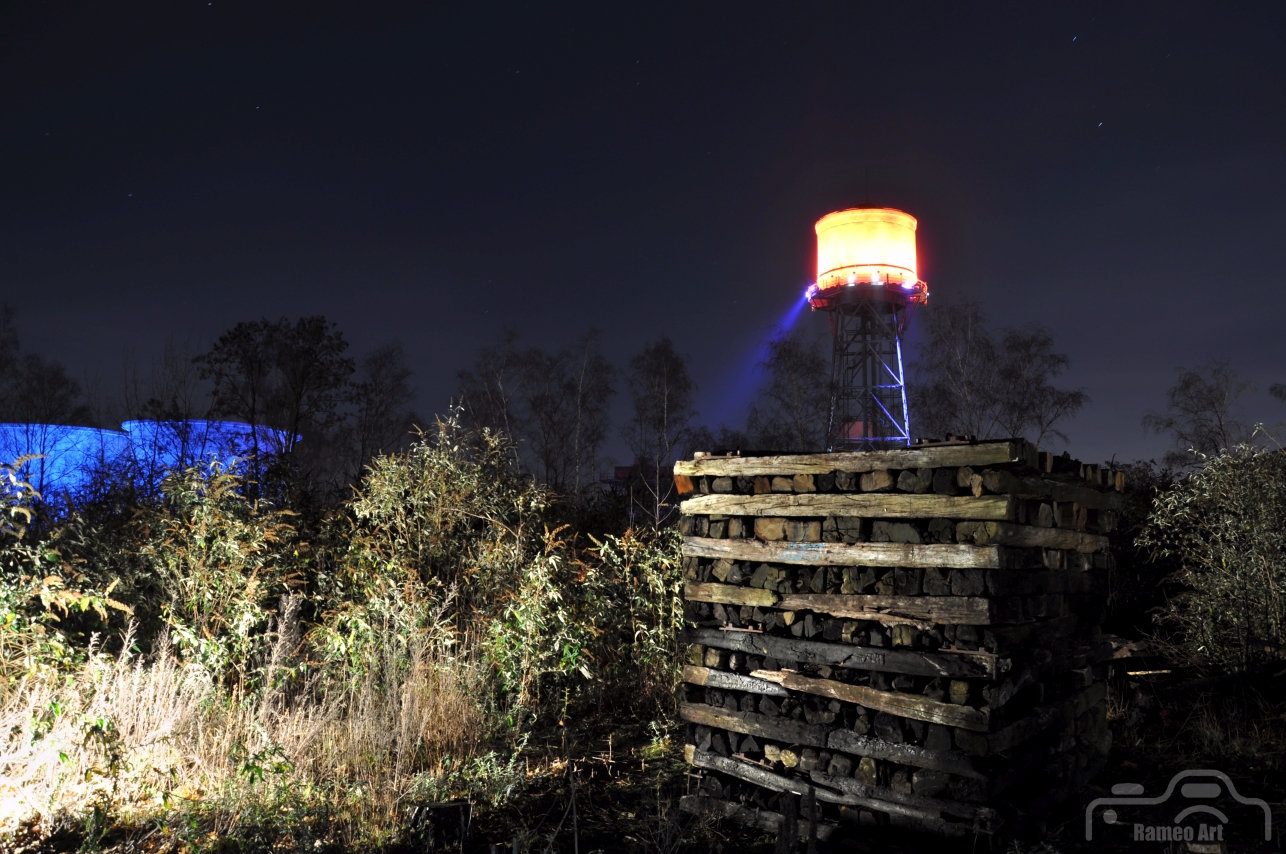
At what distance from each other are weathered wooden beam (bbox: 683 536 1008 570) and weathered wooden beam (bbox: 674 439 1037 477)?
43 cm

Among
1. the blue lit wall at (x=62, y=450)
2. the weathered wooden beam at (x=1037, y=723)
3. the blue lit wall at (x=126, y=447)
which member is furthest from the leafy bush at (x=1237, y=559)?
the blue lit wall at (x=62, y=450)

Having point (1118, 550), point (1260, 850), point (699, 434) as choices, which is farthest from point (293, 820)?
point (699, 434)

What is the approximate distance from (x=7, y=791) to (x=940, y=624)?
527 cm

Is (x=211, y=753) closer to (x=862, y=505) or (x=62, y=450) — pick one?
(x=862, y=505)

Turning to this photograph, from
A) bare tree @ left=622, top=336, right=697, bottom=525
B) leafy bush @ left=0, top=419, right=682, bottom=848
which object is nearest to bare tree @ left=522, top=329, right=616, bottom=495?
bare tree @ left=622, top=336, right=697, bottom=525

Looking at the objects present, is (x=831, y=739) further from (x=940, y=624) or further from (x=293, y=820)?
(x=293, y=820)

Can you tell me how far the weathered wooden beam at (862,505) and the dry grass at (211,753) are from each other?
2.59m

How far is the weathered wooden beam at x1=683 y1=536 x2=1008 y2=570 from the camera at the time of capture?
169 inches

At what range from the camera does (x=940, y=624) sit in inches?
177

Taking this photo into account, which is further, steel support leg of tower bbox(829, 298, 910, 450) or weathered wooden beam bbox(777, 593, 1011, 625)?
steel support leg of tower bbox(829, 298, 910, 450)

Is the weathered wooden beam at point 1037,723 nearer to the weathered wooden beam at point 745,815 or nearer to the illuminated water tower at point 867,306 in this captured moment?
the weathered wooden beam at point 745,815

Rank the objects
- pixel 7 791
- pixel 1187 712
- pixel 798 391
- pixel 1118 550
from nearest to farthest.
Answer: pixel 7 791
pixel 1187 712
pixel 1118 550
pixel 798 391

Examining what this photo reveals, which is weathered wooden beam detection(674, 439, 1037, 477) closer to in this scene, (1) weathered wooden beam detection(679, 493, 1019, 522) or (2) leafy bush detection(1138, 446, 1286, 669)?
(1) weathered wooden beam detection(679, 493, 1019, 522)

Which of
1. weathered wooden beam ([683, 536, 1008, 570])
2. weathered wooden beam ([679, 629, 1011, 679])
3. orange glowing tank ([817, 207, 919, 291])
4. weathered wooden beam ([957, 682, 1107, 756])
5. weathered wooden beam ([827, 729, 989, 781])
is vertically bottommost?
weathered wooden beam ([827, 729, 989, 781])
